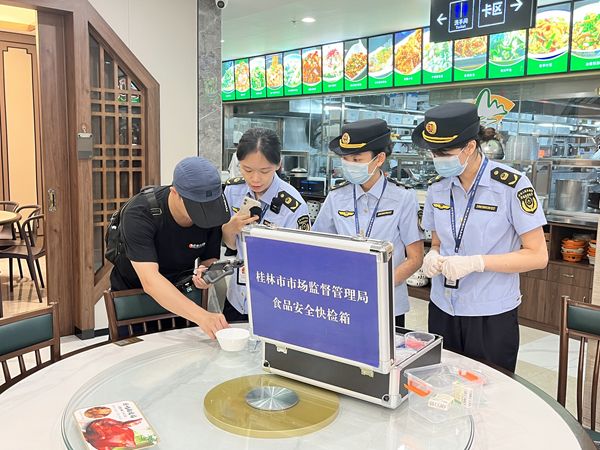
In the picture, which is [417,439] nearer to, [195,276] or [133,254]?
[195,276]

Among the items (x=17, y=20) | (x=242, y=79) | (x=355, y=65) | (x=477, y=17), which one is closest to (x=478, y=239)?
(x=477, y=17)

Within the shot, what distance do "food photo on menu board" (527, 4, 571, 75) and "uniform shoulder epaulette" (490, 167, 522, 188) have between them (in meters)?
3.80

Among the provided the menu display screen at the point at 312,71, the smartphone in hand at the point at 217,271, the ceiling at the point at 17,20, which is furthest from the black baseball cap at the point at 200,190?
the menu display screen at the point at 312,71

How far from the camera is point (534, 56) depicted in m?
5.54

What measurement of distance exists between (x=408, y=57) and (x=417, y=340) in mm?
5645

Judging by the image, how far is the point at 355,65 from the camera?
7340mm

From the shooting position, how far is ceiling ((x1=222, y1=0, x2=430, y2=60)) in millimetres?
5566

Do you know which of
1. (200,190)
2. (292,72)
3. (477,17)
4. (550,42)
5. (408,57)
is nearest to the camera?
(200,190)

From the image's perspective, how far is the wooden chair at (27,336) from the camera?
175 centimetres

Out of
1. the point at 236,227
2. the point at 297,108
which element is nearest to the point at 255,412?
the point at 236,227

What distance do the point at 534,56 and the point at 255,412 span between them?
5.30 metres

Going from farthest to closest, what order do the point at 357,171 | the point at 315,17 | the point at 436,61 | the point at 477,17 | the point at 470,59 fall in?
the point at 436,61, the point at 315,17, the point at 470,59, the point at 477,17, the point at 357,171

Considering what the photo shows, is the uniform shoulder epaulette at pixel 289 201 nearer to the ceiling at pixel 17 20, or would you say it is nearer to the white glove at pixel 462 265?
the white glove at pixel 462 265

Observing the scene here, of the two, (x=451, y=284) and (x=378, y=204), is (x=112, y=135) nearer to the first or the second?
(x=378, y=204)
